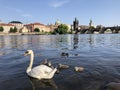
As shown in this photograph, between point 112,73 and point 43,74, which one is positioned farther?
point 112,73

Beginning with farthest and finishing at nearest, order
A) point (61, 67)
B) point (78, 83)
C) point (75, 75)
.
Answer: point (61, 67)
point (75, 75)
point (78, 83)

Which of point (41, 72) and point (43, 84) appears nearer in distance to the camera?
point (43, 84)

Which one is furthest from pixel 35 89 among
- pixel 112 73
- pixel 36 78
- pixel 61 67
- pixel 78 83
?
pixel 112 73

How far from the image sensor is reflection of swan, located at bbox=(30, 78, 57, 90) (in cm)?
1004

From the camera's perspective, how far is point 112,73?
12.4 meters

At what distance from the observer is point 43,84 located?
10.6 metres

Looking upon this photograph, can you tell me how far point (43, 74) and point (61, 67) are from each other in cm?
315

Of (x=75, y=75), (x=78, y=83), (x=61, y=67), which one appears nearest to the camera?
(x=78, y=83)

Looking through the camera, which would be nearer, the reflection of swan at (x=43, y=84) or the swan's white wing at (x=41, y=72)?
the reflection of swan at (x=43, y=84)

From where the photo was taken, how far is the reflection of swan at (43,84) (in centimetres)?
1004

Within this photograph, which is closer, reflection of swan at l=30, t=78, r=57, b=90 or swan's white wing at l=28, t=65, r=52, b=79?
reflection of swan at l=30, t=78, r=57, b=90

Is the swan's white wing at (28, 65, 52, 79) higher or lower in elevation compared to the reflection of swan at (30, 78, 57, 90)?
higher

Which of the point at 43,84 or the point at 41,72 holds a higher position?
the point at 41,72

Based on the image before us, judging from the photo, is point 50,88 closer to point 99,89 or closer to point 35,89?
point 35,89
